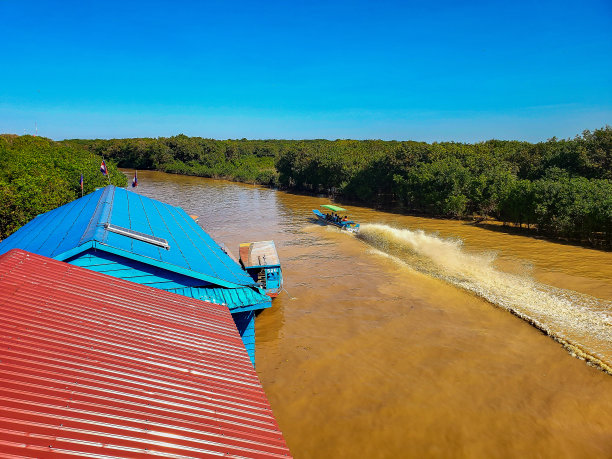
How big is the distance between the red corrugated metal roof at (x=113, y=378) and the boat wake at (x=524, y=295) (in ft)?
40.8

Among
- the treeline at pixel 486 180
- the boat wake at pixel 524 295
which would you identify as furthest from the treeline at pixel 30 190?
the treeline at pixel 486 180

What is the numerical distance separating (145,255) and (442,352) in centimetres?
1033

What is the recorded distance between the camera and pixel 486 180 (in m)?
35.4

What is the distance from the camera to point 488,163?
1585 inches

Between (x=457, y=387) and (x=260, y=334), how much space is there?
7.42 metres

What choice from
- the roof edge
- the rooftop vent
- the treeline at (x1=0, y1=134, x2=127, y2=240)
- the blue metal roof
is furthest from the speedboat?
the roof edge

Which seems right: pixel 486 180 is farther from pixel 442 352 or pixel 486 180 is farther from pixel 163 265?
pixel 163 265

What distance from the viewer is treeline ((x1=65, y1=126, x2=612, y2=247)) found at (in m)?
26.2

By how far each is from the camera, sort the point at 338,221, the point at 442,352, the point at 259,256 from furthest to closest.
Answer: the point at 338,221 → the point at 259,256 → the point at 442,352

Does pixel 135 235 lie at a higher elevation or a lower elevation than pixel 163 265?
higher

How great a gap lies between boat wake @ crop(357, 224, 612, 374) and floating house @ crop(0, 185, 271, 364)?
449 inches

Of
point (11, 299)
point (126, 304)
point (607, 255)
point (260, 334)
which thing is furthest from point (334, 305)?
point (607, 255)

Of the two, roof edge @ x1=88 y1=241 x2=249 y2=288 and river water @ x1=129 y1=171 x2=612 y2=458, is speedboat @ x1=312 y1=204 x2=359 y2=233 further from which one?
roof edge @ x1=88 y1=241 x2=249 y2=288

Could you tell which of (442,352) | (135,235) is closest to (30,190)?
(135,235)
